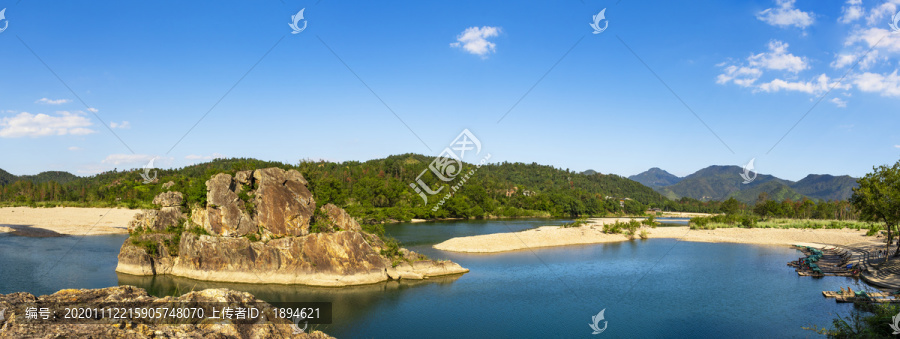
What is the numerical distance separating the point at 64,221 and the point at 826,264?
302ft

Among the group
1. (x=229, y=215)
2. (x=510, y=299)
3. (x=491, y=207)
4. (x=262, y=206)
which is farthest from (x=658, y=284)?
(x=491, y=207)

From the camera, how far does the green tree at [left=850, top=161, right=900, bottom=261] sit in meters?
33.4

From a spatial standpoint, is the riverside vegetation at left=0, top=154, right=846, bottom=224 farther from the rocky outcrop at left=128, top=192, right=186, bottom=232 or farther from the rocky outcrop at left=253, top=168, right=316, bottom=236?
the rocky outcrop at left=128, top=192, right=186, bottom=232

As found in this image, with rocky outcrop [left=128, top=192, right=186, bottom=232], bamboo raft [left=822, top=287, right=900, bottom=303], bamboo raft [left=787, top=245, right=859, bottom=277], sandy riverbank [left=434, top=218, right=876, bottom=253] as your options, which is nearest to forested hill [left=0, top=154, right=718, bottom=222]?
rocky outcrop [left=128, top=192, right=186, bottom=232]

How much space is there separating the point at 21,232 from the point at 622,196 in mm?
160697

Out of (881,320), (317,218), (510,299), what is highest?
(317,218)

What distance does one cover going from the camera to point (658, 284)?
32.6m

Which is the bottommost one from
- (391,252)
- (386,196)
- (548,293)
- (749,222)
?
(548,293)

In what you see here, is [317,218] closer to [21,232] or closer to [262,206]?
[262,206]

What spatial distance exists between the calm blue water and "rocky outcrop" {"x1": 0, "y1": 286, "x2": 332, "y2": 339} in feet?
51.4

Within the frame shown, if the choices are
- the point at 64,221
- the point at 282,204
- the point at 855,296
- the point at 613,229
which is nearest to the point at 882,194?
the point at 855,296

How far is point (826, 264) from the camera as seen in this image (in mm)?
39344

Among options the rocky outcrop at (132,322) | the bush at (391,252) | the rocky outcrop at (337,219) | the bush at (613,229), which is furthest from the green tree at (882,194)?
the rocky outcrop at (132,322)

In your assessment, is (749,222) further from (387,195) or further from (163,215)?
(163,215)
